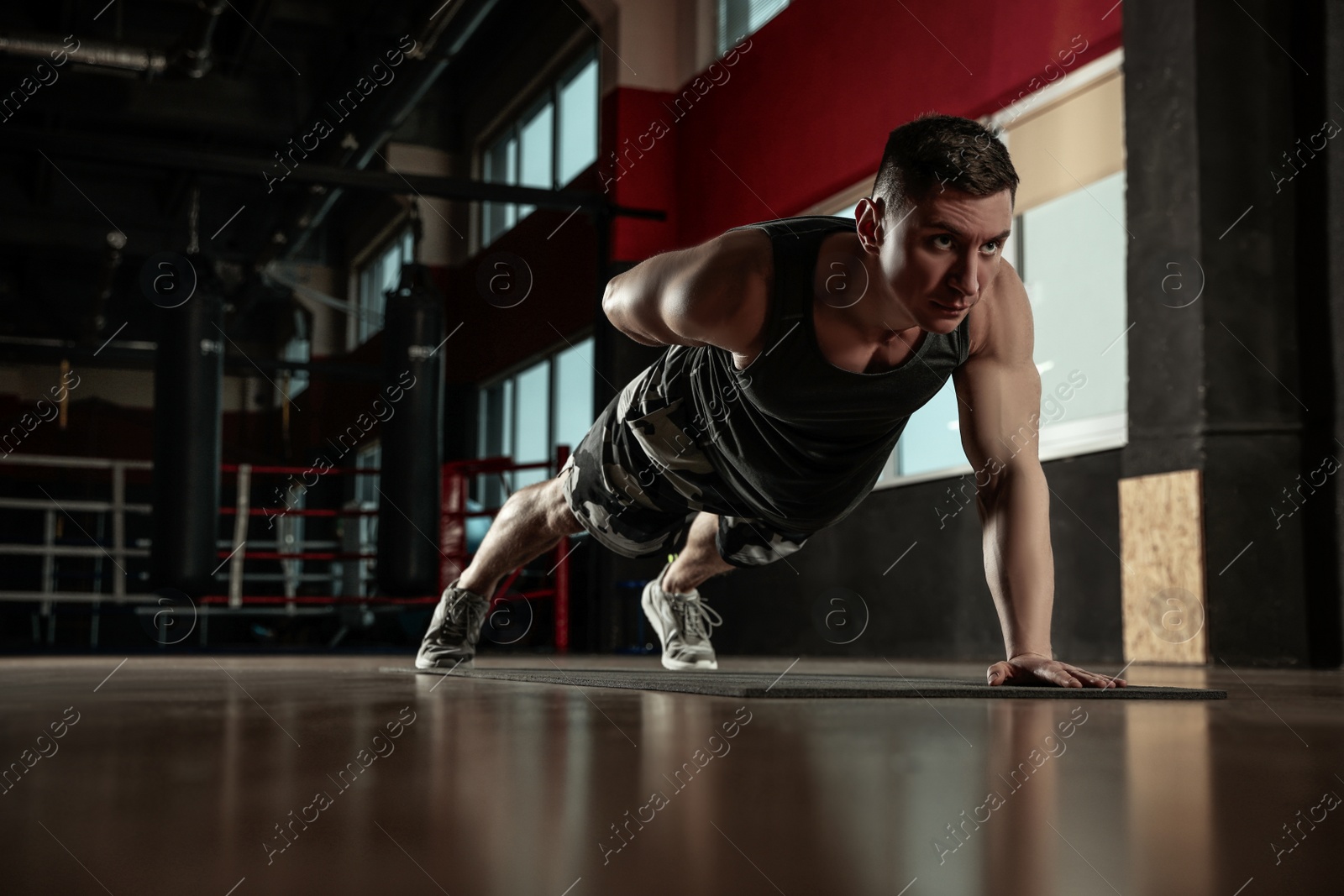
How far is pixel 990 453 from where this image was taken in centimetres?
176

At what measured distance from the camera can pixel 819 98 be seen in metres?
5.52

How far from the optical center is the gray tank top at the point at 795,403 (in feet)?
5.57

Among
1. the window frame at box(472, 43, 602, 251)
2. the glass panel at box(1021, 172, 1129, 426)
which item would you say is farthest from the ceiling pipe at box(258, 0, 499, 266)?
the glass panel at box(1021, 172, 1129, 426)

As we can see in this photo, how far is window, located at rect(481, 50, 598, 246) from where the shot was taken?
25.8 ft

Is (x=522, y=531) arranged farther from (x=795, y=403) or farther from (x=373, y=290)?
(x=373, y=290)

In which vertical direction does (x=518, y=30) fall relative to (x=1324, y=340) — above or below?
above

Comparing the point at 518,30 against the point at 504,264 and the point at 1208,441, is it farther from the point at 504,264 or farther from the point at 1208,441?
the point at 1208,441

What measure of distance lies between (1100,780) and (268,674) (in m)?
2.16

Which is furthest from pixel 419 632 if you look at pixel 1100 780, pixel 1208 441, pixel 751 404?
pixel 1100 780

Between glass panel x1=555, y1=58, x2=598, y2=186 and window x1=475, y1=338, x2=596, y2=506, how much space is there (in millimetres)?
1281

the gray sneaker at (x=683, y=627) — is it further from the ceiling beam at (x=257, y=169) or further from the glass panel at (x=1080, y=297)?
the ceiling beam at (x=257, y=169)

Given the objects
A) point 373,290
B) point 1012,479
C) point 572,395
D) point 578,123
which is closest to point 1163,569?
point 1012,479

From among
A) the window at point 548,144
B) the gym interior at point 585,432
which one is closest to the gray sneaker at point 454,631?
the gym interior at point 585,432

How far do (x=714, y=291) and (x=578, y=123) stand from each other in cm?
678
